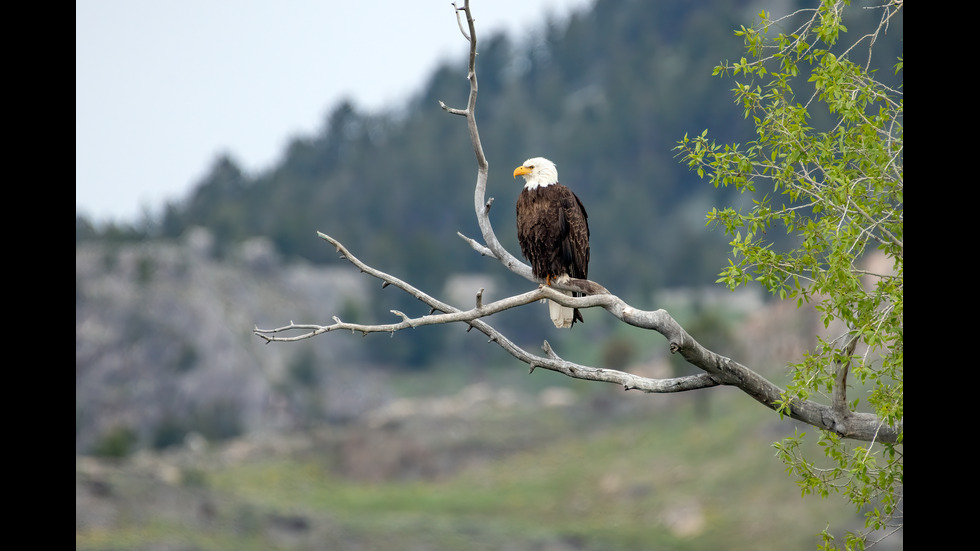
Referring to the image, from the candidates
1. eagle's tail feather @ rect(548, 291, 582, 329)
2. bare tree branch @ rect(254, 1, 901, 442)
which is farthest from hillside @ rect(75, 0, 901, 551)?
bare tree branch @ rect(254, 1, 901, 442)

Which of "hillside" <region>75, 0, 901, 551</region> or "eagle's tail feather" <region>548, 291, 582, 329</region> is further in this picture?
"hillside" <region>75, 0, 901, 551</region>

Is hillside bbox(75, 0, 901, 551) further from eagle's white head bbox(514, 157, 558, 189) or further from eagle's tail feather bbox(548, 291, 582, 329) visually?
eagle's tail feather bbox(548, 291, 582, 329)

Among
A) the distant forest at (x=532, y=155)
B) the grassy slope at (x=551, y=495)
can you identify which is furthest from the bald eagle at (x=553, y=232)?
the distant forest at (x=532, y=155)

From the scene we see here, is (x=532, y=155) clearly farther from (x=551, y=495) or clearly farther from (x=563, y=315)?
(x=563, y=315)

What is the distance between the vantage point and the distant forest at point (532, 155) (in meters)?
60.7

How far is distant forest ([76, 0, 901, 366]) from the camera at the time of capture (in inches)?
2389

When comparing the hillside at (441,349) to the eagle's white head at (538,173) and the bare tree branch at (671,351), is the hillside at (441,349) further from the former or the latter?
the bare tree branch at (671,351)

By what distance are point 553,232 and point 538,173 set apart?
56cm

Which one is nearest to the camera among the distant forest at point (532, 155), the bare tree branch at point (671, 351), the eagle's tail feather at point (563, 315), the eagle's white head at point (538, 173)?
the bare tree branch at point (671, 351)

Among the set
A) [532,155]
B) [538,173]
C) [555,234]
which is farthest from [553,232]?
[532,155]
